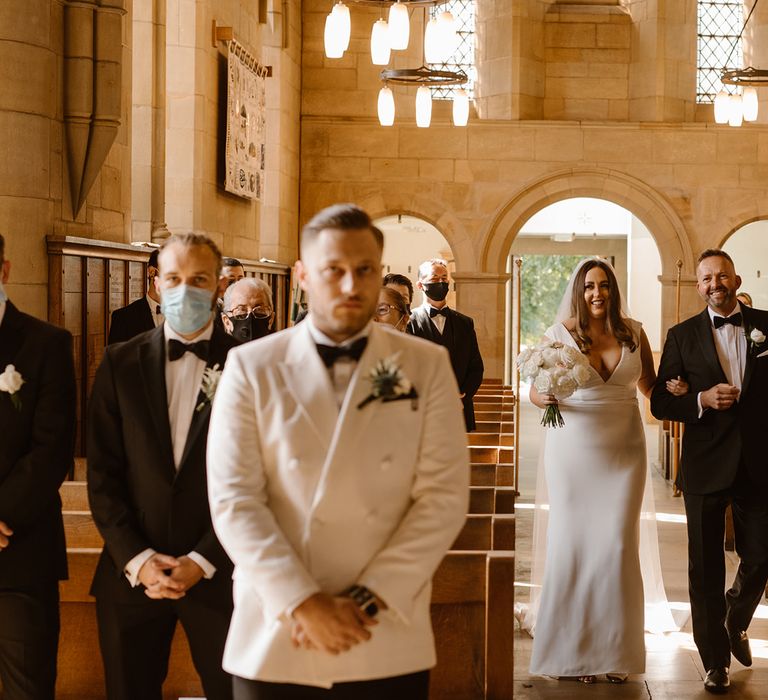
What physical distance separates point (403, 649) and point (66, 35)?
16.9 ft

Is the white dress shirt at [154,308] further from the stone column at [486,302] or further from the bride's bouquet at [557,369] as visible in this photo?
the stone column at [486,302]

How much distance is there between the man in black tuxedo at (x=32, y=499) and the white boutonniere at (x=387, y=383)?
122 cm

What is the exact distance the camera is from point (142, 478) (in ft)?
9.09

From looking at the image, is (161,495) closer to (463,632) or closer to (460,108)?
(463,632)

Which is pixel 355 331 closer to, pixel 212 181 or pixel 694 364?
pixel 694 364

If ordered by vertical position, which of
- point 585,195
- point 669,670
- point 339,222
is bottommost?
point 669,670

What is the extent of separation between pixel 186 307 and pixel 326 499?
3.06ft

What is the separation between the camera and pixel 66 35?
249 inches

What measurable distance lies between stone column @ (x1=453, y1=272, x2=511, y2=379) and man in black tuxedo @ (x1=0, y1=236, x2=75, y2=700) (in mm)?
11715

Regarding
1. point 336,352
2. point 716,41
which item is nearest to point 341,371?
point 336,352

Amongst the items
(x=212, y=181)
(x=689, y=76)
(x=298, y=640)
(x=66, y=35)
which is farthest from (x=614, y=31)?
(x=298, y=640)

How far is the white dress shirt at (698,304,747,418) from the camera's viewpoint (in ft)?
15.7

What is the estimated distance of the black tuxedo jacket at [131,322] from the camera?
17.8 feet

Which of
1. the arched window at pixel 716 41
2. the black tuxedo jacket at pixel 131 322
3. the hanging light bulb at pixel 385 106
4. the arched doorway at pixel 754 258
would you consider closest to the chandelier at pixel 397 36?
the hanging light bulb at pixel 385 106
